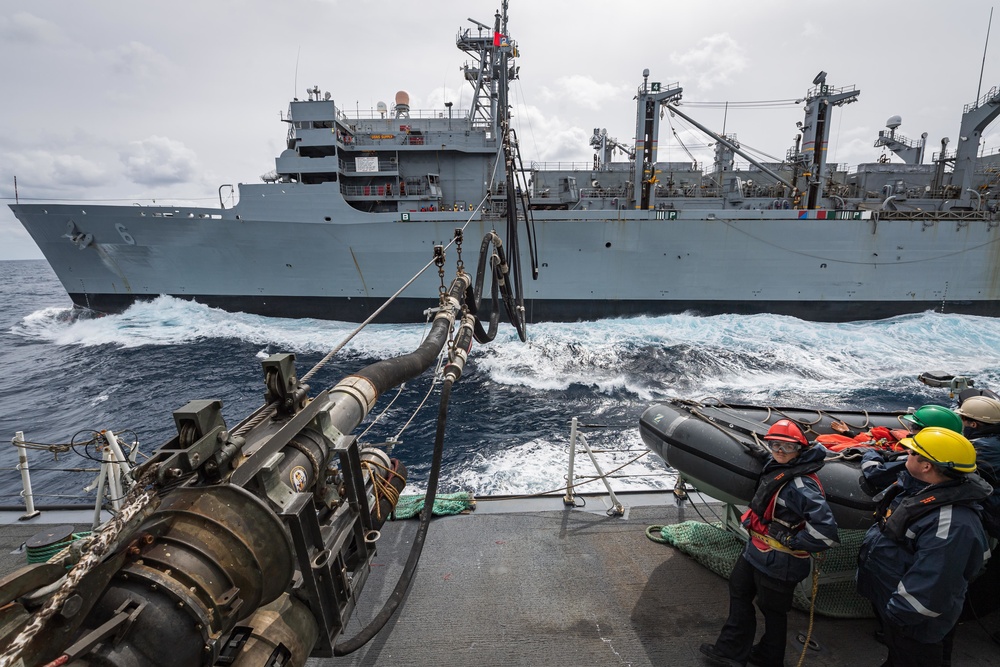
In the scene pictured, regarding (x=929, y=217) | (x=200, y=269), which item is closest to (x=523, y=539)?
(x=200, y=269)

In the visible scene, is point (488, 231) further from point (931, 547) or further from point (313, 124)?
point (931, 547)

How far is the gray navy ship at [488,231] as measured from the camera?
17.0m

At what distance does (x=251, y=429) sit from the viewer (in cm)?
180

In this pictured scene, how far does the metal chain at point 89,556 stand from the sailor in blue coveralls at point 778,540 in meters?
2.91

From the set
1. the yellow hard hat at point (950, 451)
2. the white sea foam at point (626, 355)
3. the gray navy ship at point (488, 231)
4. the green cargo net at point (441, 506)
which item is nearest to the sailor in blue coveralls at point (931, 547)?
the yellow hard hat at point (950, 451)

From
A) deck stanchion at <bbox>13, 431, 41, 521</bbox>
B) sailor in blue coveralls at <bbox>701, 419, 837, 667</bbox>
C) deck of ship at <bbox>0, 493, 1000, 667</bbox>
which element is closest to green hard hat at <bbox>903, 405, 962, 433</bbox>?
sailor in blue coveralls at <bbox>701, 419, 837, 667</bbox>

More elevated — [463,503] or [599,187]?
[599,187]

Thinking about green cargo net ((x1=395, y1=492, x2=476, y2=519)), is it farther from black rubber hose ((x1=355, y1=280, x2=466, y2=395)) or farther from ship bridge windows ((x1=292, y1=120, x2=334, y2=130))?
ship bridge windows ((x1=292, y1=120, x2=334, y2=130))

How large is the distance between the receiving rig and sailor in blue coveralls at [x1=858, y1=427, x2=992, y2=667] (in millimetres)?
2589

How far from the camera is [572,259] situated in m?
17.5

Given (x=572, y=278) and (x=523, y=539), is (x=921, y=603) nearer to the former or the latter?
(x=523, y=539)

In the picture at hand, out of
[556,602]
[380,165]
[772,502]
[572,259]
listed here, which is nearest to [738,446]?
[772,502]

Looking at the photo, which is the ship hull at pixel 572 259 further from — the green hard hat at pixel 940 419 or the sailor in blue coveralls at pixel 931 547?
the sailor in blue coveralls at pixel 931 547

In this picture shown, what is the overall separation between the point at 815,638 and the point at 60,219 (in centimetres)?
2521
